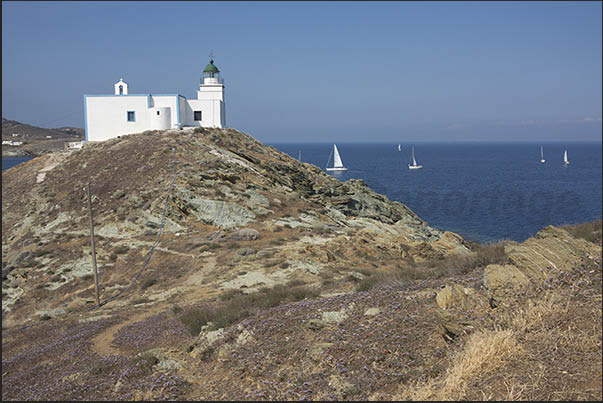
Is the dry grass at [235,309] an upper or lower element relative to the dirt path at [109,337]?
upper

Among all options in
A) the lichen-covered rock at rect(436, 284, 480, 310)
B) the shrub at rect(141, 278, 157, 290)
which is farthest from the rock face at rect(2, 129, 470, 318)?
the lichen-covered rock at rect(436, 284, 480, 310)

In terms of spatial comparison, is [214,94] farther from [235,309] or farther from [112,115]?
[235,309]

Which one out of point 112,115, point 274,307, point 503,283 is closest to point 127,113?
point 112,115

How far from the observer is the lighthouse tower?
1698 inches

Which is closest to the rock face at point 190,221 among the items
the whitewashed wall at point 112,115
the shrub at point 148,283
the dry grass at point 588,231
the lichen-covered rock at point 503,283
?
the shrub at point 148,283

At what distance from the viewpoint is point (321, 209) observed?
95.4ft

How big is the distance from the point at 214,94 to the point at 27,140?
142348mm

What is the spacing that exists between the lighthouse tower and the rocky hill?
16547mm

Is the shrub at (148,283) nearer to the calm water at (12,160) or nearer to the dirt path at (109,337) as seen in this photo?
the dirt path at (109,337)

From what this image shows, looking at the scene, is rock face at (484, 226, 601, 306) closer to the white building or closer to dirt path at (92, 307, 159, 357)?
dirt path at (92, 307, 159, 357)

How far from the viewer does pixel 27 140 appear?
15412 cm

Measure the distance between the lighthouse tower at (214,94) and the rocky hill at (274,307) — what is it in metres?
16.5

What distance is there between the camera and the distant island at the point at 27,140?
426 feet

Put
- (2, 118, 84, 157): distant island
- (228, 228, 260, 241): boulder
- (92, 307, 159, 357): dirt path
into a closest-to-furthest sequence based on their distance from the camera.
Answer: (92, 307, 159, 357): dirt path → (228, 228, 260, 241): boulder → (2, 118, 84, 157): distant island
